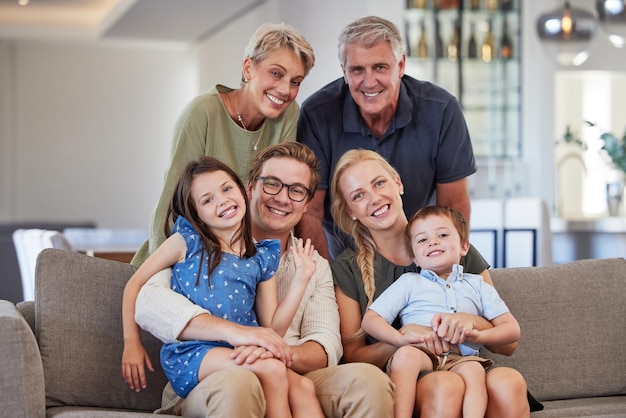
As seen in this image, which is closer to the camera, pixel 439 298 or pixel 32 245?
pixel 439 298

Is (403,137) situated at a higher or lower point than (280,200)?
higher

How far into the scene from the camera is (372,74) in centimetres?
288

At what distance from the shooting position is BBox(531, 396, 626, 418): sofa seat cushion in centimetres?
250

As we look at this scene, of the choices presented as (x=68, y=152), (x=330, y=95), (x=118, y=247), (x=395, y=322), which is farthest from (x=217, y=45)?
(x=395, y=322)

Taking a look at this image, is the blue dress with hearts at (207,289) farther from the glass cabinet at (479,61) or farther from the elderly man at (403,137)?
the glass cabinet at (479,61)

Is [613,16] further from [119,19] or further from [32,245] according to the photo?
[119,19]

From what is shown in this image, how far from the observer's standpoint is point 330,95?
3088 millimetres

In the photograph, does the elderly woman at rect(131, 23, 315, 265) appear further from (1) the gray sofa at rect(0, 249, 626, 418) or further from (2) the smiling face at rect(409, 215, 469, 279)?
(2) the smiling face at rect(409, 215, 469, 279)

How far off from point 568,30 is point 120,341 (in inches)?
149

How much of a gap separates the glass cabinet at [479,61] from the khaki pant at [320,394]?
4.78 meters

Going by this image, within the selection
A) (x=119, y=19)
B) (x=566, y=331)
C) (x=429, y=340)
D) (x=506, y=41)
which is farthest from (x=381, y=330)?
(x=119, y=19)

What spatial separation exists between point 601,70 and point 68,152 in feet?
21.7

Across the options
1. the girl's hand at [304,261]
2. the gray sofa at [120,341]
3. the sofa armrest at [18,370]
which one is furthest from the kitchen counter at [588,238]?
the sofa armrest at [18,370]

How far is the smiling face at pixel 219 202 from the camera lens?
94.3 inches
